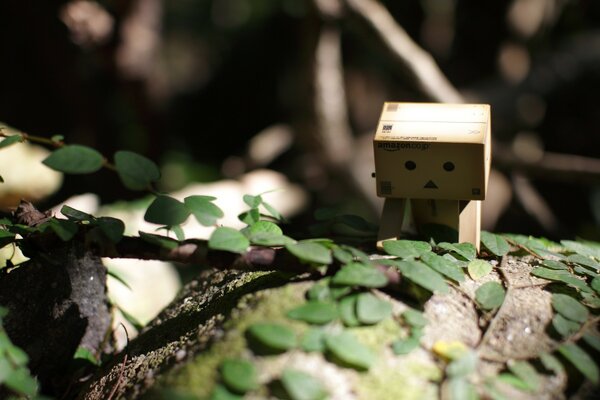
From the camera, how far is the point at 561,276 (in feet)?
3.72

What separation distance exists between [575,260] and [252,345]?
691 mm

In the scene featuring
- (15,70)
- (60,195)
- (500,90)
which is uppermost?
(15,70)

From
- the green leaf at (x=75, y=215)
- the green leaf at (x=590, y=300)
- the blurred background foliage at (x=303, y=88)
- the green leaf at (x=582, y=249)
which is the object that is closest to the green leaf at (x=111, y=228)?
the green leaf at (x=75, y=215)

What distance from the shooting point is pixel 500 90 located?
3.75 metres

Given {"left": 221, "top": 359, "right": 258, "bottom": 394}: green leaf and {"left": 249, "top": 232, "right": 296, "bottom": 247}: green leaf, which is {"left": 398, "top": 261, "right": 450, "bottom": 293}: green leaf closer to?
{"left": 249, "top": 232, "right": 296, "bottom": 247}: green leaf

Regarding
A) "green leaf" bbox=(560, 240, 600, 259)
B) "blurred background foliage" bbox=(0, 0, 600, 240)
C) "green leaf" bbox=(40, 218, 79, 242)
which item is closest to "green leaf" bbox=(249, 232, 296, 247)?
"green leaf" bbox=(40, 218, 79, 242)

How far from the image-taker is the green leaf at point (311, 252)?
983 millimetres

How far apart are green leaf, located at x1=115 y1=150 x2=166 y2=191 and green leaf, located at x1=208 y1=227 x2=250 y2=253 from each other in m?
0.16

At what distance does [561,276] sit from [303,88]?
2.43 meters

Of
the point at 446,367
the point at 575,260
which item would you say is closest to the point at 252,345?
the point at 446,367

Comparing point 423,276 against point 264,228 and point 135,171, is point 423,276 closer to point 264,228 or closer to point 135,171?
point 264,228

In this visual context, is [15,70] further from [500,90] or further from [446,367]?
[446,367]

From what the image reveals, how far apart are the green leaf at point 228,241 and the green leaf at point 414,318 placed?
29 cm

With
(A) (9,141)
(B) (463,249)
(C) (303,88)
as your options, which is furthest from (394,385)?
(C) (303,88)
